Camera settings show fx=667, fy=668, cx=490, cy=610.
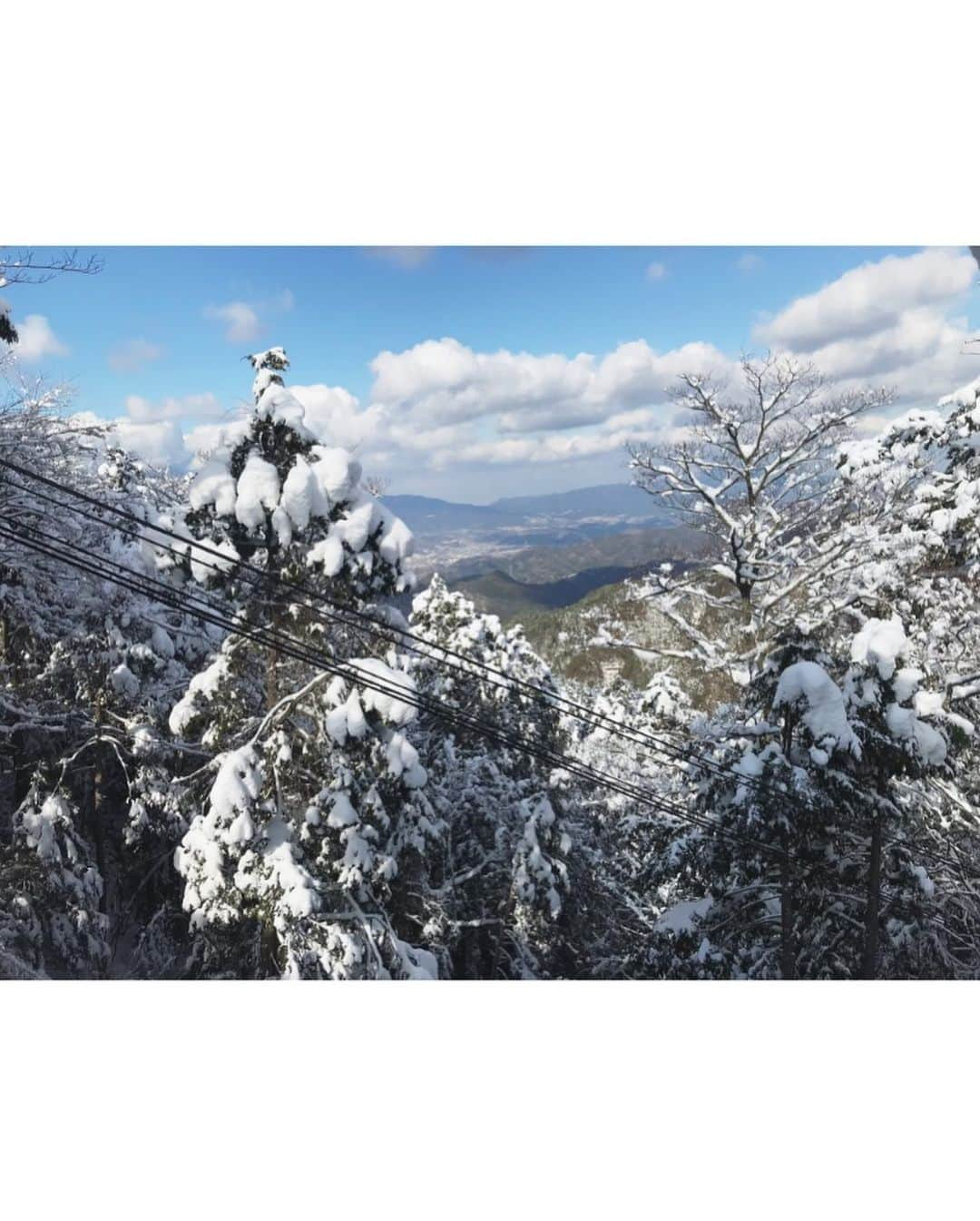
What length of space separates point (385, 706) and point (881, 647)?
3.54m

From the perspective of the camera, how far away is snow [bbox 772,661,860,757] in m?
4.59

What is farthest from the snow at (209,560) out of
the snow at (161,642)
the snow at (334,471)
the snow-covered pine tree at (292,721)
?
the snow at (161,642)

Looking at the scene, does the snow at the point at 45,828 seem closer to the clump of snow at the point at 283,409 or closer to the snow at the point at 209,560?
the snow at the point at 209,560

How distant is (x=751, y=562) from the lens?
20.1ft

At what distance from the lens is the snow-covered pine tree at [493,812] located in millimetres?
8789

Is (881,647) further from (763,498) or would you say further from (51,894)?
(51,894)

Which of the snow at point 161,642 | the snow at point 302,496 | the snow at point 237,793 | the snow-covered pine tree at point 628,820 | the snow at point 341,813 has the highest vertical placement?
the snow at point 302,496

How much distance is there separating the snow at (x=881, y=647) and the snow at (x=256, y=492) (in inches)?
168

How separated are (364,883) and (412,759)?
1048 millimetres

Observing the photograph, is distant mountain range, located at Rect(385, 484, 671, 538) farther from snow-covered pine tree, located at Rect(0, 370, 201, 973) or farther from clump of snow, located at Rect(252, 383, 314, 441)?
snow-covered pine tree, located at Rect(0, 370, 201, 973)

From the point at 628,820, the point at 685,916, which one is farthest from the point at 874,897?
the point at 628,820

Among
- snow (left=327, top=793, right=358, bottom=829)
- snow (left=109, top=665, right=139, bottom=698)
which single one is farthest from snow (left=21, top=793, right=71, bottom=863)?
snow (left=327, top=793, right=358, bottom=829)

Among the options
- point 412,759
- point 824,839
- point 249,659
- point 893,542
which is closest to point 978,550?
point 893,542

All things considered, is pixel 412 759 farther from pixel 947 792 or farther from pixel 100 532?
pixel 947 792
